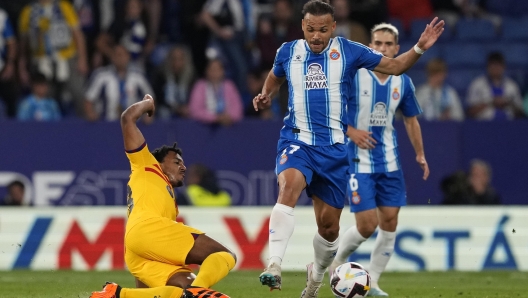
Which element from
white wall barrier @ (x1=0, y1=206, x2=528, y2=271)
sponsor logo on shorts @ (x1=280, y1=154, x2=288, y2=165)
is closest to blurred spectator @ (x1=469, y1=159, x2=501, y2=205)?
white wall barrier @ (x1=0, y1=206, x2=528, y2=271)

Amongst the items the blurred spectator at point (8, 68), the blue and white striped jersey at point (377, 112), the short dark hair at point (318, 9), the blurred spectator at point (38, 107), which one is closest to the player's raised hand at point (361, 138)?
the blue and white striped jersey at point (377, 112)

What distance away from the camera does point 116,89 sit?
1502cm

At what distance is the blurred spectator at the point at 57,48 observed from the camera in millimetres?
15539

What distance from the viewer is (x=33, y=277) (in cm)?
1197

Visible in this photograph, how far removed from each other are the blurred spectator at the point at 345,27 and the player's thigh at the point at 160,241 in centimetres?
841

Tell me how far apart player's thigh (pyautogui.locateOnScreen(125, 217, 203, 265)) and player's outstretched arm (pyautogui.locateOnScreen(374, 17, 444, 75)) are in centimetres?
193

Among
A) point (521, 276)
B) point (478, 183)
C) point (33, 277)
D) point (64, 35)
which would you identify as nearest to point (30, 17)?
point (64, 35)

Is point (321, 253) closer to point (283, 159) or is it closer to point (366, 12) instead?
point (283, 159)

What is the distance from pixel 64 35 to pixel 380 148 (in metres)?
6.84

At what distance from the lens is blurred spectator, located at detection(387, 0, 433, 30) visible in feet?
57.5

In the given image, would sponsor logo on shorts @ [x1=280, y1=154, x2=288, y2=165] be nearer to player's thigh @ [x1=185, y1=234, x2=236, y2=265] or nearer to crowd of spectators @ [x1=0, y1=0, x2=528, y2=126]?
player's thigh @ [x1=185, y1=234, x2=236, y2=265]

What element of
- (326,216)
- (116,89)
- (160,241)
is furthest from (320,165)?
(116,89)

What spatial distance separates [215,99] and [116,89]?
1339 millimetres

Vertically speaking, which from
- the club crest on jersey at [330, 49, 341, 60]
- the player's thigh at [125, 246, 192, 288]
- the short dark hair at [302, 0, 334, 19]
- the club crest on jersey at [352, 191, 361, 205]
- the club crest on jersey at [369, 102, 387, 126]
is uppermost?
the short dark hair at [302, 0, 334, 19]
